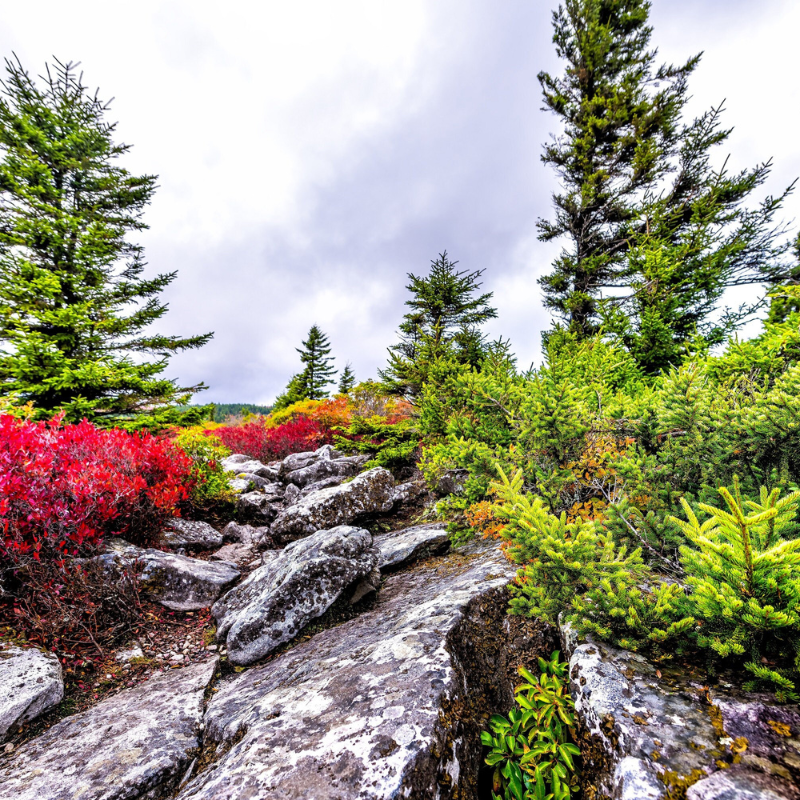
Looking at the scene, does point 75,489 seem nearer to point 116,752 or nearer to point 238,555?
point 238,555

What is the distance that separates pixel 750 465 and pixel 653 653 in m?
1.57

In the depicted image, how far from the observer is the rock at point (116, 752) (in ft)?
6.18

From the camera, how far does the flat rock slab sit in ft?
4.88

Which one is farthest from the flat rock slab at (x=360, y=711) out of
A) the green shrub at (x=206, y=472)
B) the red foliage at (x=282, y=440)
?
the red foliage at (x=282, y=440)

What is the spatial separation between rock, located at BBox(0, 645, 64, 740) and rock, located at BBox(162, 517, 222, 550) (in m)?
2.08

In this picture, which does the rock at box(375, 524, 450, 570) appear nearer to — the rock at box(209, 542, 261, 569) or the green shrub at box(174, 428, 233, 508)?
the rock at box(209, 542, 261, 569)

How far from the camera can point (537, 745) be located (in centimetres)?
168

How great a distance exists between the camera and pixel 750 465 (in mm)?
2328

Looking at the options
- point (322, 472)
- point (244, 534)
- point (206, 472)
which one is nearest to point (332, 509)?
point (244, 534)

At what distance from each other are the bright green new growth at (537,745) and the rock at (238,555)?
4.23m

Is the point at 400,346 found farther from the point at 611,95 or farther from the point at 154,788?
the point at 611,95

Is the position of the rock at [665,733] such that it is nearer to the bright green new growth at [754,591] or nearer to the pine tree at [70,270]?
the bright green new growth at [754,591]

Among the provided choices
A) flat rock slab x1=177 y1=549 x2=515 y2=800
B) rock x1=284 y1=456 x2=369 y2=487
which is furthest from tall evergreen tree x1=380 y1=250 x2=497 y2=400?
flat rock slab x1=177 y1=549 x2=515 y2=800

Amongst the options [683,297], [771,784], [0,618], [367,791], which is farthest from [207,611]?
[683,297]
